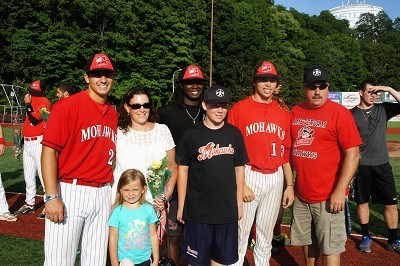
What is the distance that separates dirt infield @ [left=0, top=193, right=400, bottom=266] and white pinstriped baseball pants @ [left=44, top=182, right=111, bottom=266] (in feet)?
8.28

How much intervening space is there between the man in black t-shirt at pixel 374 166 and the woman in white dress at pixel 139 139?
342 cm

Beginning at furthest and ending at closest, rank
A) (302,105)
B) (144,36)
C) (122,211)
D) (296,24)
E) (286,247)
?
(296,24)
(144,36)
(286,247)
(302,105)
(122,211)

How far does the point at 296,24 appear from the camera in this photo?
68.1 m

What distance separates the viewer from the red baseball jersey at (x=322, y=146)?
13.1ft

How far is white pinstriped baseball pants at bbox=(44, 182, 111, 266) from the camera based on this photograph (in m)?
3.34

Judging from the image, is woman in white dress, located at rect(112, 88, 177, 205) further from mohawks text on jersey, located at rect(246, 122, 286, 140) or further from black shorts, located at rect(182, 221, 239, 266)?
mohawks text on jersey, located at rect(246, 122, 286, 140)

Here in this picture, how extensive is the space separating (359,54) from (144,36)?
56.4m

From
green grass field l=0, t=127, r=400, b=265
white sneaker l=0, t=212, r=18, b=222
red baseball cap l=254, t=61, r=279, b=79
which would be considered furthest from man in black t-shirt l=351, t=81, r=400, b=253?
white sneaker l=0, t=212, r=18, b=222

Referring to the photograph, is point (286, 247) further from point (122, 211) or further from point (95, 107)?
point (95, 107)

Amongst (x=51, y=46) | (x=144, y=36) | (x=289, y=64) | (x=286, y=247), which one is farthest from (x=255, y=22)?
(x=286, y=247)

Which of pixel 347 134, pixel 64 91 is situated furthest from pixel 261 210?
pixel 64 91

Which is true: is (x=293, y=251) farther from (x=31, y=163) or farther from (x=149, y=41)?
(x=149, y=41)

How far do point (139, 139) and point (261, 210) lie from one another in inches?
62.2

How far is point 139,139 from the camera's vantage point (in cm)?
390
